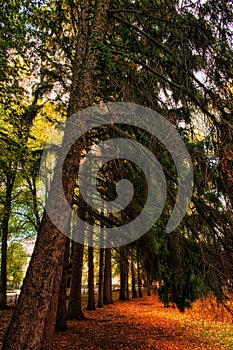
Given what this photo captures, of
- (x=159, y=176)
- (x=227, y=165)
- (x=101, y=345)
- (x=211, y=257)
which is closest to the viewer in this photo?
(x=227, y=165)

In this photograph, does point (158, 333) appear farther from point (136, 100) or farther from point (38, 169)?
point (136, 100)

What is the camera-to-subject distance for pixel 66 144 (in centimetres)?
440

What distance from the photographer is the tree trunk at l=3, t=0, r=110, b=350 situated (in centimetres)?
333

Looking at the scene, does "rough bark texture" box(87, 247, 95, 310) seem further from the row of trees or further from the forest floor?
the row of trees

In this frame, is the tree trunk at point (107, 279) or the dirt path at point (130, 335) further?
the tree trunk at point (107, 279)

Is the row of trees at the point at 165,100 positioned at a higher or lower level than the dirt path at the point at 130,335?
higher

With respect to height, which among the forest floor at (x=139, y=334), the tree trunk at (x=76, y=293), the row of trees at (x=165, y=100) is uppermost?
the row of trees at (x=165, y=100)

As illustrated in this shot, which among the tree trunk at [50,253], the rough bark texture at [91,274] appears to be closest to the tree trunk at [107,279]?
the rough bark texture at [91,274]

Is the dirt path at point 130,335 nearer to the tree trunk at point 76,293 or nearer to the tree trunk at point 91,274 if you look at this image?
the tree trunk at point 76,293

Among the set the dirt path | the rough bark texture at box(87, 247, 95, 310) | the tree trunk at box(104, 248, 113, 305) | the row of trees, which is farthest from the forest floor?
the tree trunk at box(104, 248, 113, 305)

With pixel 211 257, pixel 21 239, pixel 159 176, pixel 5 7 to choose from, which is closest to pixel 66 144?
pixel 159 176

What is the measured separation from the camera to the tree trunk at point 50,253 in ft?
10.9

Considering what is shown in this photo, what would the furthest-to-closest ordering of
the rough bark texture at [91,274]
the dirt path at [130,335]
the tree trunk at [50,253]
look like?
1. the rough bark texture at [91,274]
2. the dirt path at [130,335]
3. the tree trunk at [50,253]

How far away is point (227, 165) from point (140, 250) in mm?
3423
